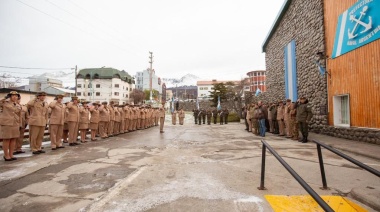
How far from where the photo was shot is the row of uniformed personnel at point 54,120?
6.58 meters

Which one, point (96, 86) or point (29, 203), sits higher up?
point (96, 86)

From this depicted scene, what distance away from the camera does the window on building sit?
10531 millimetres

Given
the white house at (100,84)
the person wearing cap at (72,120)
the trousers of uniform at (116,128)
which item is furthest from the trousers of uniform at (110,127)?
the white house at (100,84)

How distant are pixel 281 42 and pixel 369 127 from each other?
1271cm

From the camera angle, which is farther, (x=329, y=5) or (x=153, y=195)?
(x=329, y=5)

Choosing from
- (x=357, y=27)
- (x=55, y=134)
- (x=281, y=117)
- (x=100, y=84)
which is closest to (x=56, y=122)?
(x=55, y=134)

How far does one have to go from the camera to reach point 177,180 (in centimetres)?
427

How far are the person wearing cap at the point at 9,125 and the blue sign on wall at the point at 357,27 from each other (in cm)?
1227

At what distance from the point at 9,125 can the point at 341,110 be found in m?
13.2

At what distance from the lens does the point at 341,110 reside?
11039 mm

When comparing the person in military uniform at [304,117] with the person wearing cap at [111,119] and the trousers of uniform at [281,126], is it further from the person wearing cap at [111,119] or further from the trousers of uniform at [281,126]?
the person wearing cap at [111,119]

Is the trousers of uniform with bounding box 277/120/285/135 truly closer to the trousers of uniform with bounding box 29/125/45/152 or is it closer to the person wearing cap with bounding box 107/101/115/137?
the person wearing cap with bounding box 107/101/115/137

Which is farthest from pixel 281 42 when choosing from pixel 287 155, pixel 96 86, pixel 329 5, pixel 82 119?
pixel 96 86

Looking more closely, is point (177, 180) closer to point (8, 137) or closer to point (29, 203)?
point (29, 203)
